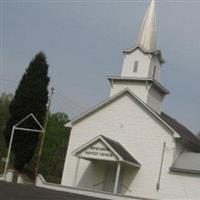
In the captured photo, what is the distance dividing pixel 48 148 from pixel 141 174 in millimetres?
43795

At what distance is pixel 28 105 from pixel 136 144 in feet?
39.2

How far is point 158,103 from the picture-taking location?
41344 millimetres

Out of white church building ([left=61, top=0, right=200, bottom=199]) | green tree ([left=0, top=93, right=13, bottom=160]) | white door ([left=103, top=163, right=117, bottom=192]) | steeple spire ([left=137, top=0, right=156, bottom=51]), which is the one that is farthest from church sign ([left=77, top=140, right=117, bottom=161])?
green tree ([left=0, top=93, right=13, bottom=160])

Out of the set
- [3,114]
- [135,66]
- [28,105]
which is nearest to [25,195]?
[135,66]

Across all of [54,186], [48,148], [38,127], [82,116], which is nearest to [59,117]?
[48,148]

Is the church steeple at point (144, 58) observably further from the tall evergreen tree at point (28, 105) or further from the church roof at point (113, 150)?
the tall evergreen tree at point (28, 105)

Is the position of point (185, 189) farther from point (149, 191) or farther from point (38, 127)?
point (38, 127)

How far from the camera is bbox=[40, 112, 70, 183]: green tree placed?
73.6 metres

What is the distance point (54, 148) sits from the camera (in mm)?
79125

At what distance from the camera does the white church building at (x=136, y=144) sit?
115 ft

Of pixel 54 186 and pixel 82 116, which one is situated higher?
pixel 82 116

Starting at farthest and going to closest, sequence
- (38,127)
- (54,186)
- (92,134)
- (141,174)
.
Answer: (38,127), (92,134), (141,174), (54,186)

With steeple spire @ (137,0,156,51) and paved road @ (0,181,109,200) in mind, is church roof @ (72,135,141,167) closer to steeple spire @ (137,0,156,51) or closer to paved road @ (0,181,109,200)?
steeple spire @ (137,0,156,51)

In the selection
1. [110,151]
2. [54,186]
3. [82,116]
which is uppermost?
[82,116]
